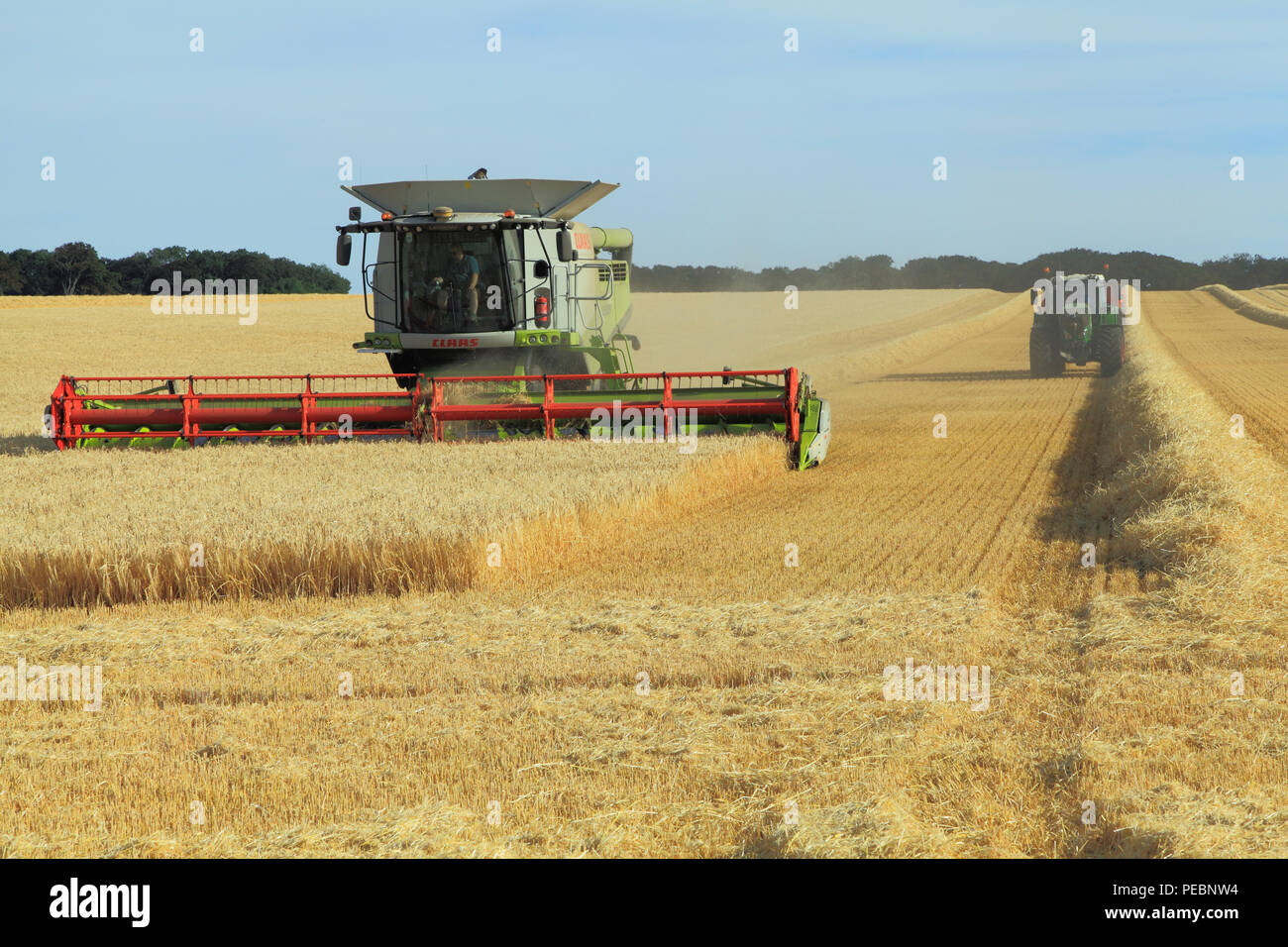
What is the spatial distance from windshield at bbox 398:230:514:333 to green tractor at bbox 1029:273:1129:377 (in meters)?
12.5

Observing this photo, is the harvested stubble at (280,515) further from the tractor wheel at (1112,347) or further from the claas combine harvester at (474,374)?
the tractor wheel at (1112,347)

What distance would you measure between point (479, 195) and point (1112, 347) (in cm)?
1417

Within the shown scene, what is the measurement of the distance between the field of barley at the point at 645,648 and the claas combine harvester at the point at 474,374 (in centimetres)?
69

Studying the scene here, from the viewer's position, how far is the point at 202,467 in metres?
10.5

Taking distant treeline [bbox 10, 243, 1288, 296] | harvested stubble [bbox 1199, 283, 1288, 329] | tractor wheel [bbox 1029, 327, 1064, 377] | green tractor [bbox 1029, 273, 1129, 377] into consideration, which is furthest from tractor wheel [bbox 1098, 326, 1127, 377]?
harvested stubble [bbox 1199, 283, 1288, 329]

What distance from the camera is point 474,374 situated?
→ 44.9ft

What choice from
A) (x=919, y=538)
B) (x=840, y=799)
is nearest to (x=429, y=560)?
(x=919, y=538)

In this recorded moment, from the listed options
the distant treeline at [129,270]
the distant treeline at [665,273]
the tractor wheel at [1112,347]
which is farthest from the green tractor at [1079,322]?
the distant treeline at [129,270]

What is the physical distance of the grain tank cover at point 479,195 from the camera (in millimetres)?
13055

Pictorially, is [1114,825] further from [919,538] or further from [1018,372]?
[1018,372]

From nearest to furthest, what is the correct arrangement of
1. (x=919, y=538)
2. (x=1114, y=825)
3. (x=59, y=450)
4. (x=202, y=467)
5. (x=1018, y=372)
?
1. (x=1114, y=825)
2. (x=919, y=538)
3. (x=202, y=467)
4. (x=59, y=450)
5. (x=1018, y=372)

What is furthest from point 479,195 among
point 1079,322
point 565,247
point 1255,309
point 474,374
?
point 1255,309

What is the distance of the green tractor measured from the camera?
2209cm

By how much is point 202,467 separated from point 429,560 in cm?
426
